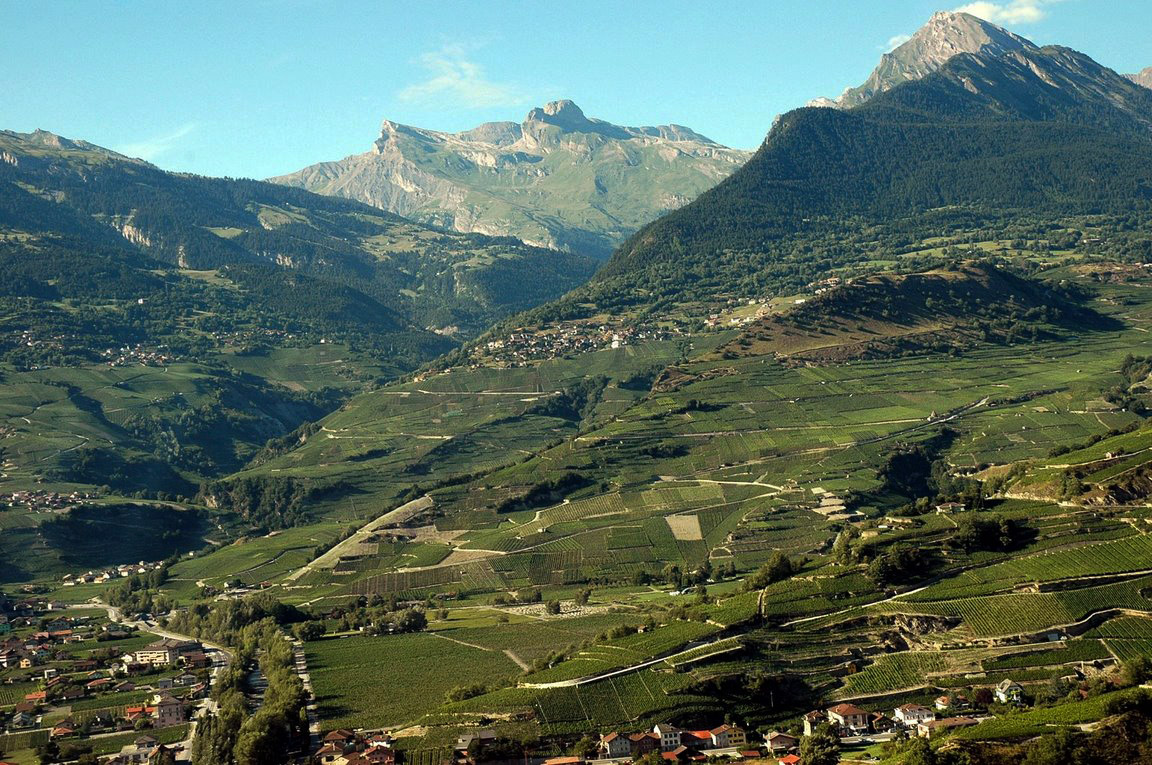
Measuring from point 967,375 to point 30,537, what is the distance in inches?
4997

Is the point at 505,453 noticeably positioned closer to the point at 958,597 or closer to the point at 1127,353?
the point at 1127,353

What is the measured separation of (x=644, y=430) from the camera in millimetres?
174875

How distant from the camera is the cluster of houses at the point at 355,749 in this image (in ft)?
242

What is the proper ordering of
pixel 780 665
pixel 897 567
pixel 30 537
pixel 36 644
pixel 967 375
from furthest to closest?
pixel 967 375
pixel 30 537
pixel 36 644
pixel 897 567
pixel 780 665

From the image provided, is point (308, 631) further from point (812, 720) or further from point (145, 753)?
point (812, 720)

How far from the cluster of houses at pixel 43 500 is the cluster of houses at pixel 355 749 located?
10661cm

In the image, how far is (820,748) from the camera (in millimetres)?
69688

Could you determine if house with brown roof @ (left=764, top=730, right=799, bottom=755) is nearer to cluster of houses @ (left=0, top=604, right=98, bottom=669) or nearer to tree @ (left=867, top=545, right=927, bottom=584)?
tree @ (left=867, top=545, right=927, bottom=584)

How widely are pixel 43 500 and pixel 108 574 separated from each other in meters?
23.5

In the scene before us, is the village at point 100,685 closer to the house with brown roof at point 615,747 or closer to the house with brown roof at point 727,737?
the house with brown roof at point 615,747

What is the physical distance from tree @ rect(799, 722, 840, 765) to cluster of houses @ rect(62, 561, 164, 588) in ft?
348

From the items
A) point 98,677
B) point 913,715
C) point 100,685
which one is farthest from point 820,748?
point 98,677

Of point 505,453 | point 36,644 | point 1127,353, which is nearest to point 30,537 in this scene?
point 36,644

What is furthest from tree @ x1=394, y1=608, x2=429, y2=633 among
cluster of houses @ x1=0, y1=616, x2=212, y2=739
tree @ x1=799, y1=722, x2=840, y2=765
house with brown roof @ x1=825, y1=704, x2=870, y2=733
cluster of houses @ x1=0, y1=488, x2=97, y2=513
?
cluster of houses @ x1=0, y1=488, x2=97, y2=513
